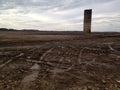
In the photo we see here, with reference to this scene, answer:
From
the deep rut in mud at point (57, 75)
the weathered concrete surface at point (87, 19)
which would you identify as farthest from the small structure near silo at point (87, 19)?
the deep rut in mud at point (57, 75)

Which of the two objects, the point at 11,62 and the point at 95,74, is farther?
the point at 11,62

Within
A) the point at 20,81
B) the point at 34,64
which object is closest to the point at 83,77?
the point at 20,81

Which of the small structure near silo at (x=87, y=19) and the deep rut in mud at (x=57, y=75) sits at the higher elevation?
the small structure near silo at (x=87, y=19)

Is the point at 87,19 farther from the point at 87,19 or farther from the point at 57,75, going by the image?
the point at 57,75

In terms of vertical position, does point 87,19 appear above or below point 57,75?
above

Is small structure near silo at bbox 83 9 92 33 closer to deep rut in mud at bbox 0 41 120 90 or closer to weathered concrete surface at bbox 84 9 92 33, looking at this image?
weathered concrete surface at bbox 84 9 92 33

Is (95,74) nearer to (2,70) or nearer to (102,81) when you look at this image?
(102,81)

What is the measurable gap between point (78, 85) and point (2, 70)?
2.58 meters

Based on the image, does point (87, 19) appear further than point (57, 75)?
Yes

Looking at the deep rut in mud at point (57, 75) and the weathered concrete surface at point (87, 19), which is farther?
the weathered concrete surface at point (87, 19)

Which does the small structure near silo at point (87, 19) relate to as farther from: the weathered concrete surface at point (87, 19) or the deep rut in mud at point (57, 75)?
the deep rut in mud at point (57, 75)

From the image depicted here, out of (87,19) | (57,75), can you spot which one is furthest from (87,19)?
(57,75)

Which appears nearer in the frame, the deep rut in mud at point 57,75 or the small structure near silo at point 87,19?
the deep rut in mud at point 57,75

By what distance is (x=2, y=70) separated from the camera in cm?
553
